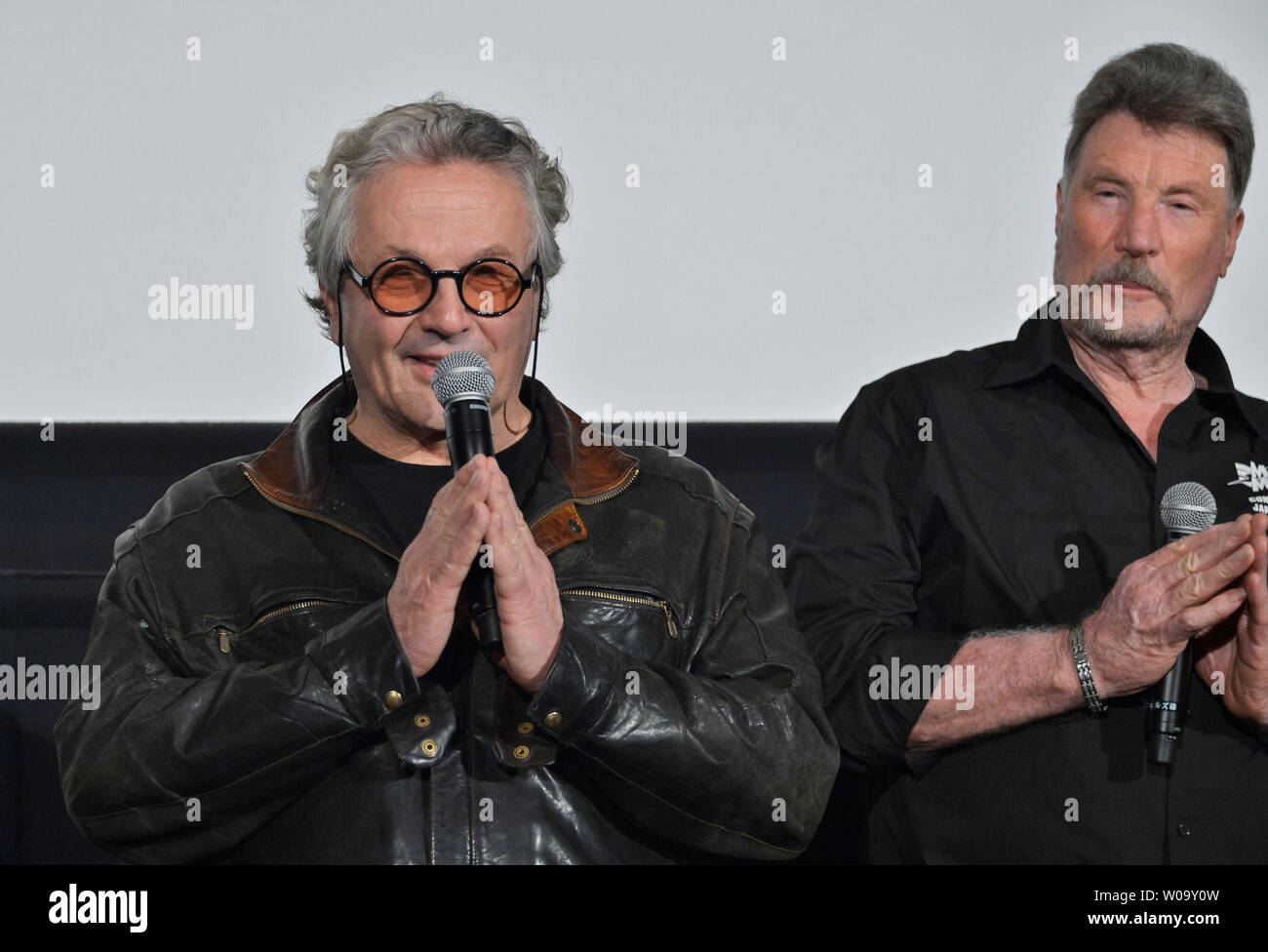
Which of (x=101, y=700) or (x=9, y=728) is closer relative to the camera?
(x=101, y=700)

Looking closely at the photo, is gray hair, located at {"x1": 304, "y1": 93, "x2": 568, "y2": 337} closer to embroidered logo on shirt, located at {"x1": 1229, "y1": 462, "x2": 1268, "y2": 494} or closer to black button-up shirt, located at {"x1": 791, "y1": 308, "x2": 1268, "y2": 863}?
black button-up shirt, located at {"x1": 791, "y1": 308, "x2": 1268, "y2": 863}

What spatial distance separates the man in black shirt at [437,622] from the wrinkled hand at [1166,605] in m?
0.38

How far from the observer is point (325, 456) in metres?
2.04

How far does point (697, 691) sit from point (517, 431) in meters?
0.45

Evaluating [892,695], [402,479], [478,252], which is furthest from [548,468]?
[892,695]

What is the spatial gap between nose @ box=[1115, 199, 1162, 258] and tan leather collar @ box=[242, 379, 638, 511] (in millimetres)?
787

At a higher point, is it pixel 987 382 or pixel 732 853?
pixel 987 382

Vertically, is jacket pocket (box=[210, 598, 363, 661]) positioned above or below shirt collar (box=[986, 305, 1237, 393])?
below

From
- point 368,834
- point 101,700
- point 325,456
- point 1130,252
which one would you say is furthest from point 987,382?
point 101,700

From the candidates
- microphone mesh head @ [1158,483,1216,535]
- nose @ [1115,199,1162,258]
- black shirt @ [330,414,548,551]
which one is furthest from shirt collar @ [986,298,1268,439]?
black shirt @ [330,414,548,551]

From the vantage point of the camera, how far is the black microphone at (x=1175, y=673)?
200 cm

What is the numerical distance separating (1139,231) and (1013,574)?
516mm

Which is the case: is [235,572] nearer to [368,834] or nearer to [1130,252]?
[368,834]

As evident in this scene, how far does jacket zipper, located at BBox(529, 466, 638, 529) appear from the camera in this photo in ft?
6.60
